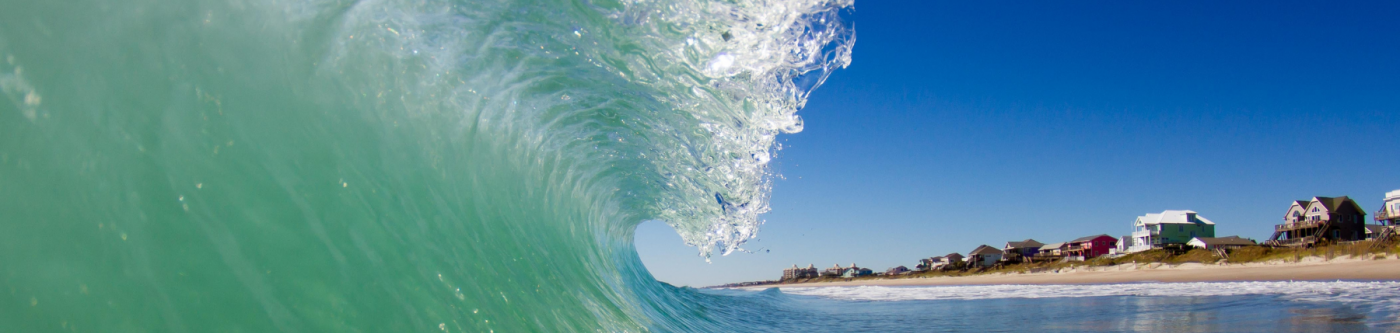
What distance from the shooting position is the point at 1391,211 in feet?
132

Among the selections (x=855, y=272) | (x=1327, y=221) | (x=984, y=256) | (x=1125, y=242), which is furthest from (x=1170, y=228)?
(x=855, y=272)

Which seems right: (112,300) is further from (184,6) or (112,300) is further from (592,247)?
(592,247)

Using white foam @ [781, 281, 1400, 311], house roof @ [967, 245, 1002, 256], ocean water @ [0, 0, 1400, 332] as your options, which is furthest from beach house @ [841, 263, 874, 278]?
ocean water @ [0, 0, 1400, 332]

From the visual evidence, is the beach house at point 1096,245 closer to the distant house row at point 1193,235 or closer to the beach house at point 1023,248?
the distant house row at point 1193,235

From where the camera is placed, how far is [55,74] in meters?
2.00

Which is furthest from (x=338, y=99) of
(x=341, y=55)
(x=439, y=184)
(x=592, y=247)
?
(x=592, y=247)

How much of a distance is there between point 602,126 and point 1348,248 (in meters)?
30.6

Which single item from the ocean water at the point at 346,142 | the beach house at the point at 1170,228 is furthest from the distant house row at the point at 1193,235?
the ocean water at the point at 346,142

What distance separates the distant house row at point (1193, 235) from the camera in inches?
1583

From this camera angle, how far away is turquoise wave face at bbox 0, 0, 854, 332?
1.93 m

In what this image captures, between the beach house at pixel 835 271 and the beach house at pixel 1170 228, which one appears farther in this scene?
the beach house at pixel 835 271

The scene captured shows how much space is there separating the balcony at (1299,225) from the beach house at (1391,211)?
313 cm

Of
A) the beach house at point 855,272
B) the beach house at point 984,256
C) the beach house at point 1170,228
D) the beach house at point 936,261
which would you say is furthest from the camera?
the beach house at point 855,272

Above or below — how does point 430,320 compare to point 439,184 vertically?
below
